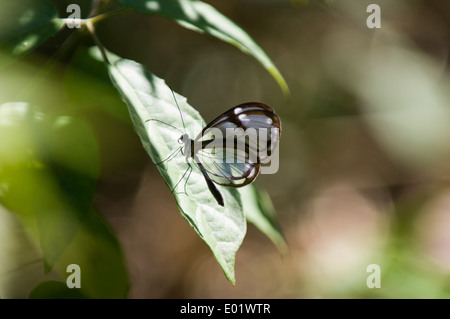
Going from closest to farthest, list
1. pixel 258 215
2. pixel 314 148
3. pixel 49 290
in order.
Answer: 1. pixel 49 290
2. pixel 258 215
3. pixel 314 148

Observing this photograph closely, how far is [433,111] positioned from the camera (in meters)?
2.56

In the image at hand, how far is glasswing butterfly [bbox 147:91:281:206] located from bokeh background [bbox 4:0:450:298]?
116cm

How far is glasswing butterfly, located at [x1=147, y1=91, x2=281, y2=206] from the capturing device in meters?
0.98

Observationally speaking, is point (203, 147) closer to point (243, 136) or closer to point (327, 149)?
point (243, 136)

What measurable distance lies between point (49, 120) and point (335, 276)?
171cm

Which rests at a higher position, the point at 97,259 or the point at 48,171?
the point at 48,171

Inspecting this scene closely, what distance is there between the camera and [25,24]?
2.92ft

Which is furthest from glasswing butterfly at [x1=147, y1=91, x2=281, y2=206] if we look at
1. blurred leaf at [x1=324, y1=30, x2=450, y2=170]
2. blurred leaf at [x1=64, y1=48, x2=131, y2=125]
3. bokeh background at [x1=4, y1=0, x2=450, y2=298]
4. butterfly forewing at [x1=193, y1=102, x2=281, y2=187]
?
blurred leaf at [x1=324, y1=30, x2=450, y2=170]

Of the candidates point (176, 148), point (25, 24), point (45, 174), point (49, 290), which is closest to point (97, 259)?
point (49, 290)

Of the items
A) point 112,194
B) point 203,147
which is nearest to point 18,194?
point 203,147

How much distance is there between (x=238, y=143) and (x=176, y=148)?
0.21 m

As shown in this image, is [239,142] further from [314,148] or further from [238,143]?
[314,148]

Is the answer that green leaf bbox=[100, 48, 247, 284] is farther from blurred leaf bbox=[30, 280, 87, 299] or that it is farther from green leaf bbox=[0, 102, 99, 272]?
blurred leaf bbox=[30, 280, 87, 299]

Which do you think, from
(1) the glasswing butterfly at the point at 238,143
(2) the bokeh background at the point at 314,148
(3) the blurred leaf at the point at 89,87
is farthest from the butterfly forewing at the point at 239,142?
(2) the bokeh background at the point at 314,148
